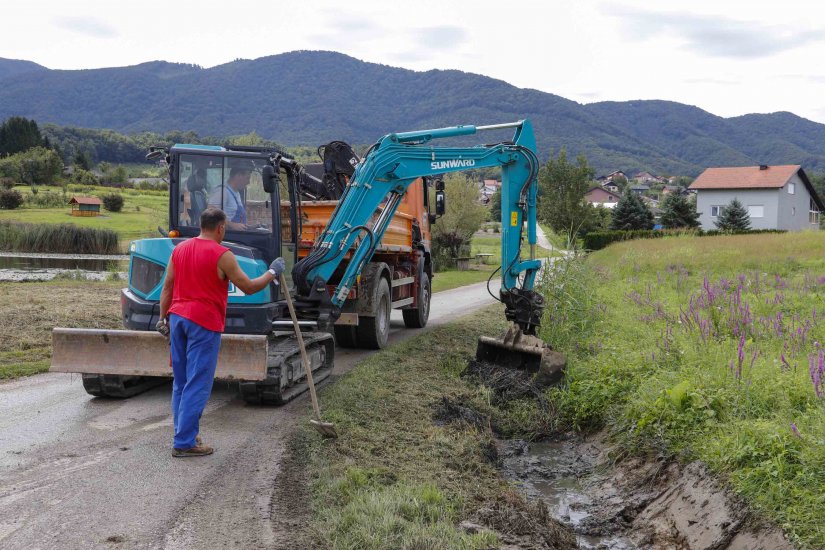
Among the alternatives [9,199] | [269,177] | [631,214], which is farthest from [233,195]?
[9,199]

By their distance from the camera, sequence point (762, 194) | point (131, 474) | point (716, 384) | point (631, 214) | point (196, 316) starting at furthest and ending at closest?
point (762, 194) → point (631, 214) → point (716, 384) → point (196, 316) → point (131, 474)

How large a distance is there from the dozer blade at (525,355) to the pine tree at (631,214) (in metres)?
47.8

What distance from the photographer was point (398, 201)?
37.7ft

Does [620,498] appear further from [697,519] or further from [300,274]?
[300,274]

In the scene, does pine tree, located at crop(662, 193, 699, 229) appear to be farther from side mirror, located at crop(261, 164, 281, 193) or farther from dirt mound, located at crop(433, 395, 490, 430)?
side mirror, located at crop(261, 164, 281, 193)

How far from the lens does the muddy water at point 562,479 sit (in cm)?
575

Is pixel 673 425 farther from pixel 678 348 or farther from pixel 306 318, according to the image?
pixel 306 318

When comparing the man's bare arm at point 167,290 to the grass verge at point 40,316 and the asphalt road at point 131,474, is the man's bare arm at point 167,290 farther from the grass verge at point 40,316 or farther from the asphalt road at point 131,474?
the grass verge at point 40,316

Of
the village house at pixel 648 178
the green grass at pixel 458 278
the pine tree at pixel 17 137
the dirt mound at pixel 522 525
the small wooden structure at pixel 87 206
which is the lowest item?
the dirt mound at pixel 522 525

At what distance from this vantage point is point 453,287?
2753 cm

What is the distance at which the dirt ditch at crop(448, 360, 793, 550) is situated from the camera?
497 cm

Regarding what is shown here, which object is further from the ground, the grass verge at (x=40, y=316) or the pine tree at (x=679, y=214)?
the pine tree at (x=679, y=214)

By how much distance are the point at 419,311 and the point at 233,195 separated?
22.7 ft

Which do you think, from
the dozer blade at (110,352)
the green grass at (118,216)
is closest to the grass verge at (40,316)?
the dozer blade at (110,352)
